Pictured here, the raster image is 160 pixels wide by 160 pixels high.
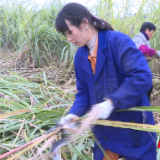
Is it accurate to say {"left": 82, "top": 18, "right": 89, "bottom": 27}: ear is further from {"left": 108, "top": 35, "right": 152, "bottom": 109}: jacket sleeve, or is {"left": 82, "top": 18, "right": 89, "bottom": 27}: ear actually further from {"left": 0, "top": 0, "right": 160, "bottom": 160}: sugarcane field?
{"left": 108, "top": 35, "right": 152, "bottom": 109}: jacket sleeve

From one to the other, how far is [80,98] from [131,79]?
391 millimetres

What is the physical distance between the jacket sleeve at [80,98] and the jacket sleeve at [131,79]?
29cm

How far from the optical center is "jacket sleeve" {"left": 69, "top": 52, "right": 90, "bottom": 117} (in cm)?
111

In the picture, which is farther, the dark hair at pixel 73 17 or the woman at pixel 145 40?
the woman at pixel 145 40

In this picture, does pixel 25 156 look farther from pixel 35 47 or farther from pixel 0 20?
pixel 0 20

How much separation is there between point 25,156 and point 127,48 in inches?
35.3

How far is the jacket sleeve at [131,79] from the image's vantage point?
2.75ft

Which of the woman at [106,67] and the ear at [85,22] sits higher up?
the ear at [85,22]

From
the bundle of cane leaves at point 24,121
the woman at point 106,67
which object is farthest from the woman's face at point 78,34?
the bundle of cane leaves at point 24,121

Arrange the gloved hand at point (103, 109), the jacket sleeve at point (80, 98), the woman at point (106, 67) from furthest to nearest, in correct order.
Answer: the jacket sleeve at point (80, 98) < the woman at point (106, 67) < the gloved hand at point (103, 109)

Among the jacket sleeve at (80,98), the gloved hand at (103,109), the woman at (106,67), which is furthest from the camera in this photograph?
the jacket sleeve at (80,98)

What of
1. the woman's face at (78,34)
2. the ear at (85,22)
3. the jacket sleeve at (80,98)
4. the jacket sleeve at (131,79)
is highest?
the ear at (85,22)

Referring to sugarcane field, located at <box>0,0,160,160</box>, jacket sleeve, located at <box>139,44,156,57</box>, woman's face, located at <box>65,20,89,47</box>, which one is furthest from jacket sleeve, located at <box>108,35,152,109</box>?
jacket sleeve, located at <box>139,44,156,57</box>

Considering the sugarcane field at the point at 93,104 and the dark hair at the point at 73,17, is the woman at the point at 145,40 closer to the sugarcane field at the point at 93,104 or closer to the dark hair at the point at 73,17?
the sugarcane field at the point at 93,104
